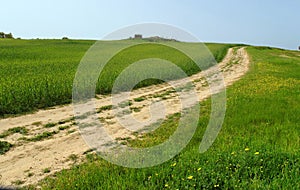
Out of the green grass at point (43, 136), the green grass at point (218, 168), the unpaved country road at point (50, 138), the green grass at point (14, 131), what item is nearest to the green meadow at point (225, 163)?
the green grass at point (218, 168)

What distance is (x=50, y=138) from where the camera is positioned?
28.7 feet

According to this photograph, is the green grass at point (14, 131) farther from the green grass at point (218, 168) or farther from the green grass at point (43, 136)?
the green grass at point (218, 168)

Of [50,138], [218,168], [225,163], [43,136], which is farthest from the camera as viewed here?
[43,136]

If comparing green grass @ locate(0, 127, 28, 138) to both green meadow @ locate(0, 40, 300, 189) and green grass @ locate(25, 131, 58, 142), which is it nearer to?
green grass @ locate(25, 131, 58, 142)

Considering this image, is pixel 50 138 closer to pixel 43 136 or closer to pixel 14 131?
pixel 43 136

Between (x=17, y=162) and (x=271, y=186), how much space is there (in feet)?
17.6

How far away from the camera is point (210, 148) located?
6.66 metres

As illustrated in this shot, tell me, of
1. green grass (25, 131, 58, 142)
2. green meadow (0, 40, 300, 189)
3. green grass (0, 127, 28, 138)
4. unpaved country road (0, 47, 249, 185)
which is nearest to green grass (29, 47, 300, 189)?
green meadow (0, 40, 300, 189)

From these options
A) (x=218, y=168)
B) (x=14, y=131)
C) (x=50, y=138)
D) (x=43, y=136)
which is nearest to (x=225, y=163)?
(x=218, y=168)

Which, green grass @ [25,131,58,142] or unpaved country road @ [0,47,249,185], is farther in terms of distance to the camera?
green grass @ [25,131,58,142]

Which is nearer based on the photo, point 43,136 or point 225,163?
point 225,163

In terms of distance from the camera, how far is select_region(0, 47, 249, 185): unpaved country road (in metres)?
6.61

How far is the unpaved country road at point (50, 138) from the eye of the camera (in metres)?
6.61

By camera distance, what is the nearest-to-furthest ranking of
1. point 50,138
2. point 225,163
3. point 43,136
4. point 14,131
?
point 225,163 → point 50,138 → point 43,136 → point 14,131
